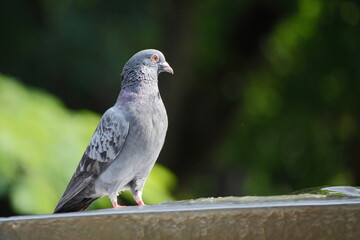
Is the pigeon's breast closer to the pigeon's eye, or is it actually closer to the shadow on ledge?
the pigeon's eye

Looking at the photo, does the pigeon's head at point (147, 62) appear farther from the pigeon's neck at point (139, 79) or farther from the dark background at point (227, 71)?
the dark background at point (227, 71)

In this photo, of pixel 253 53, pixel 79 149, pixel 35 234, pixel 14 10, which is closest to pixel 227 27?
pixel 253 53

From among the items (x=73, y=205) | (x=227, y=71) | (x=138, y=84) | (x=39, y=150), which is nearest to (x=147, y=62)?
(x=138, y=84)

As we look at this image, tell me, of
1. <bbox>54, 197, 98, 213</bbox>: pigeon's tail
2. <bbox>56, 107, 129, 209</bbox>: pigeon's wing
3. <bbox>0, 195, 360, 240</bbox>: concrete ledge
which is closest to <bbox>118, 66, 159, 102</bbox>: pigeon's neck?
<bbox>56, 107, 129, 209</bbox>: pigeon's wing

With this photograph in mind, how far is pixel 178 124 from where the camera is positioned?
1027 centimetres

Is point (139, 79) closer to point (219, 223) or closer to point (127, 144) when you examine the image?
point (127, 144)

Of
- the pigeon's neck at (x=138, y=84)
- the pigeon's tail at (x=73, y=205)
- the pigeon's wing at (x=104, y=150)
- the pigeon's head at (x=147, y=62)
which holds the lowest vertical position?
the pigeon's tail at (x=73, y=205)

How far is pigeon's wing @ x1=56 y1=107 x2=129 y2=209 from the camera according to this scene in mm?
3895

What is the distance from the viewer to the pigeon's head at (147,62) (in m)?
3.99

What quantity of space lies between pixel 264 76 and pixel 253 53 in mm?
516

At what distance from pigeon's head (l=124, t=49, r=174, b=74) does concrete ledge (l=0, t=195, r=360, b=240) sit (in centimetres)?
131

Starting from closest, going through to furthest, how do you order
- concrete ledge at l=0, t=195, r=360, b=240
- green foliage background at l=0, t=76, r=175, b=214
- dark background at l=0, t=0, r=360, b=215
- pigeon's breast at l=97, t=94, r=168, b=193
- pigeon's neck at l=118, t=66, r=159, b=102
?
concrete ledge at l=0, t=195, r=360, b=240, pigeon's breast at l=97, t=94, r=168, b=193, pigeon's neck at l=118, t=66, r=159, b=102, green foliage background at l=0, t=76, r=175, b=214, dark background at l=0, t=0, r=360, b=215

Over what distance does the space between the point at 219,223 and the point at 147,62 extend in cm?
153

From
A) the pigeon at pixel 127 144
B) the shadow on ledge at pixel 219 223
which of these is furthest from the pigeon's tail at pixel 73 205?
the shadow on ledge at pixel 219 223
